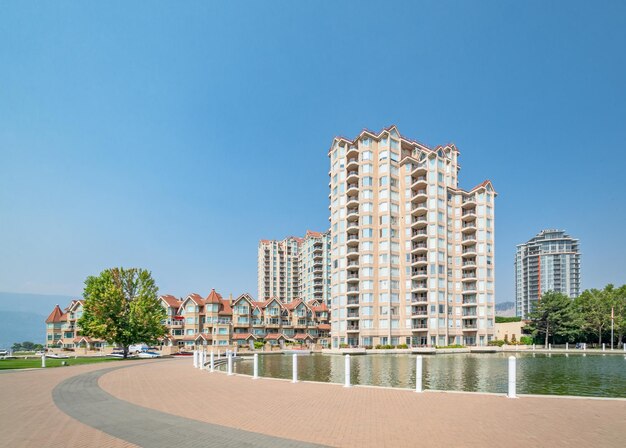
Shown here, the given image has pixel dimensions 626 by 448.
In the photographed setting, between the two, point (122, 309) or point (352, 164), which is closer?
point (122, 309)

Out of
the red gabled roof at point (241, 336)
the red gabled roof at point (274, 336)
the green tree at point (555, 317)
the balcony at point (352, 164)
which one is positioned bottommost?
the red gabled roof at point (274, 336)

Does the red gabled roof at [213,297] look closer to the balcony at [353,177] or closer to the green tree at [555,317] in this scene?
the balcony at [353,177]

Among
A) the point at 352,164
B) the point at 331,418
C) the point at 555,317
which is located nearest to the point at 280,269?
the point at 352,164

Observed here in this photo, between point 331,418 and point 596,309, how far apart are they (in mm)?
97461

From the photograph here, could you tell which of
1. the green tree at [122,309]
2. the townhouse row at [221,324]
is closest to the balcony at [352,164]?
the townhouse row at [221,324]

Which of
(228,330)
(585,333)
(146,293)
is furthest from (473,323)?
(146,293)

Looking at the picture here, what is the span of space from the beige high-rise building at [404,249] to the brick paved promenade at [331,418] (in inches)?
2735

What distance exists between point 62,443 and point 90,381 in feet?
48.8

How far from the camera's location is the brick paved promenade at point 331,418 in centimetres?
1011

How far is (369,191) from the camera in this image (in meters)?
89.7

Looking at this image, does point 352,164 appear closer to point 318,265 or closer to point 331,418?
point 318,265

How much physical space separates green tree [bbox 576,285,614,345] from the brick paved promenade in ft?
290

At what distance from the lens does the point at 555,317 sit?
90.3 meters

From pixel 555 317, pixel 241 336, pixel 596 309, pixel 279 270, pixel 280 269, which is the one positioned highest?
pixel 280 269
